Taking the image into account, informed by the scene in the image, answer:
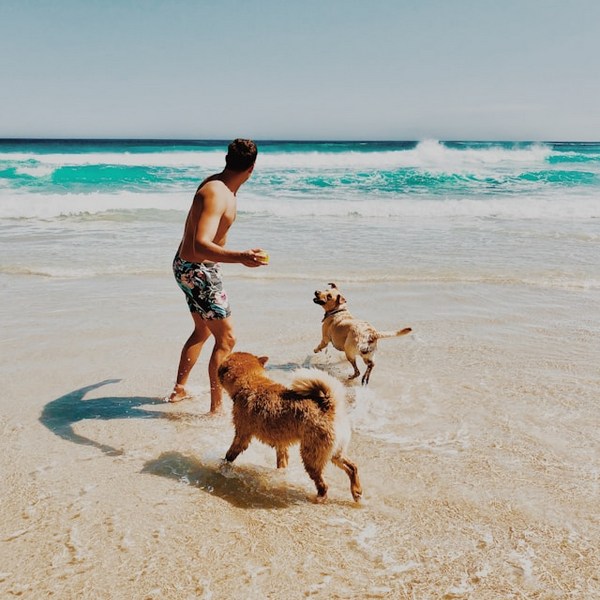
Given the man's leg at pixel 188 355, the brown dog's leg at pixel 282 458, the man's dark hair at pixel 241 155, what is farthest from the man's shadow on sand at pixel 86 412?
the man's dark hair at pixel 241 155

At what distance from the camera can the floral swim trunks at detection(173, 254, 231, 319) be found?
13.2ft

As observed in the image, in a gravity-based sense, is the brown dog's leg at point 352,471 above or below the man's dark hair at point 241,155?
below

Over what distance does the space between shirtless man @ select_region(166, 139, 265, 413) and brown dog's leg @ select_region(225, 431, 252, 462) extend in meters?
0.81

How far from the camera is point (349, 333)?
16.5 feet

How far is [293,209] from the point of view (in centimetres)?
1781

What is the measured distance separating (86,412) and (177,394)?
0.71 metres

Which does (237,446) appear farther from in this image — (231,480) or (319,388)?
(319,388)

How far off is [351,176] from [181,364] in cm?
2615

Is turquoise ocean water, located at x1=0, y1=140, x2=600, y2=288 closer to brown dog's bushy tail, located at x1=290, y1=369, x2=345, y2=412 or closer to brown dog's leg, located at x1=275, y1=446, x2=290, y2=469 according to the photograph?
brown dog's leg, located at x1=275, y1=446, x2=290, y2=469

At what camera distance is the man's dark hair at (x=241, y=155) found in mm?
3855

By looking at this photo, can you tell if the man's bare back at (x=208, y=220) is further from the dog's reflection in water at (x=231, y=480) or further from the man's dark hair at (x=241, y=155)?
the dog's reflection in water at (x=231, y=480)

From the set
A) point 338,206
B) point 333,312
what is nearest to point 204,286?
point 333,312

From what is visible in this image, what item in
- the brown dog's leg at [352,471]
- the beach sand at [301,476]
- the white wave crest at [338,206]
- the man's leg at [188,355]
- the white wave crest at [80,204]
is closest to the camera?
the beach sand at [301,476]

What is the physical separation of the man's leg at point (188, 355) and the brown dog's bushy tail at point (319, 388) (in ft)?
5.20
